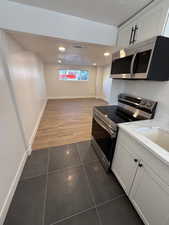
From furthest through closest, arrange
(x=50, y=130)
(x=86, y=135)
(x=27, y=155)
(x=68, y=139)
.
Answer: (x=50, y=130), (x=86, y=135), (x=68, y=139), (x=27, y=155)

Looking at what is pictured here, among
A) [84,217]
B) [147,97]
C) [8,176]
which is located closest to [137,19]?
[147,97]

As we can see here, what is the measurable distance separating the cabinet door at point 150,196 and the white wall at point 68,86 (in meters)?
5.82

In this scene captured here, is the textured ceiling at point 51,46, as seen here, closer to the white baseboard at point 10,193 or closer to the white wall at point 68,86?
the white baseboard at point 10,193

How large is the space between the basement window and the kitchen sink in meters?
Result: 5.62

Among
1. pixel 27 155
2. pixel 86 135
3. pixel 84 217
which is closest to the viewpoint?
pixel 84 217

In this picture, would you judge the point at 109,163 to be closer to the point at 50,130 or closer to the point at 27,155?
the point at 27,155

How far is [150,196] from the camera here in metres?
0.93

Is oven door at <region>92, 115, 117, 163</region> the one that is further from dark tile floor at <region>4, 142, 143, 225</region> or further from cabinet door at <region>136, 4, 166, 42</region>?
cabinet door at <region>136, 4, 166, 42</region>

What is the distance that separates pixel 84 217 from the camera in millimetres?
1133

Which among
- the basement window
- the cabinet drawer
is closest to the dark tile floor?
the cabinet drawer

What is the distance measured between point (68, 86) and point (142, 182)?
19.3 ft

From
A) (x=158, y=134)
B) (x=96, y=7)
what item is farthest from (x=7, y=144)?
(x=96, y=7)

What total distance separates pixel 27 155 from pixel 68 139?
2.98 ft

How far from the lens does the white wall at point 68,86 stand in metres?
5.76
